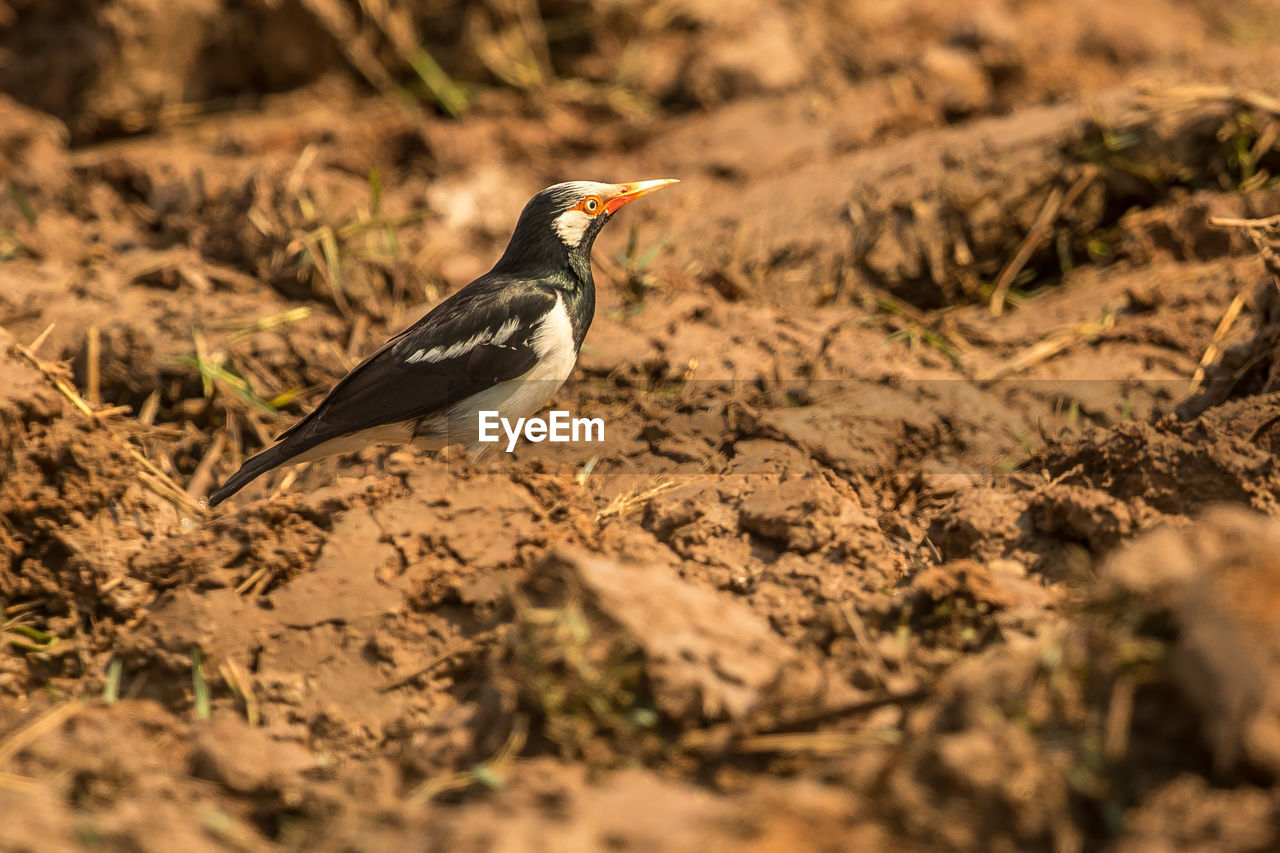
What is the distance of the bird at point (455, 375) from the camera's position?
4750mm

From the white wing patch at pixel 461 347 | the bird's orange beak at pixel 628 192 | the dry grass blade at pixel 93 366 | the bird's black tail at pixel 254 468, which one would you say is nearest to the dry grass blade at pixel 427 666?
the bird's black tail at pixel 254 468

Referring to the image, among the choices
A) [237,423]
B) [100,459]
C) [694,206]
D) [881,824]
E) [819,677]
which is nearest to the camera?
[881,824]

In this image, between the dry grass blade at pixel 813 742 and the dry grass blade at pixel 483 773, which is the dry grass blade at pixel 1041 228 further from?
the dry grass blade at pixel 483 773

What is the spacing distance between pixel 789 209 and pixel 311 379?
2.66 meters

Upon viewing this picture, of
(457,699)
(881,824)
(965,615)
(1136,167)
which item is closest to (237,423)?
(457,699)

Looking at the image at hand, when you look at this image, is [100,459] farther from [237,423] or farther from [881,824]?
[881,824]

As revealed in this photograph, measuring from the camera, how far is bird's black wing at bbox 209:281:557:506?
4781 mm

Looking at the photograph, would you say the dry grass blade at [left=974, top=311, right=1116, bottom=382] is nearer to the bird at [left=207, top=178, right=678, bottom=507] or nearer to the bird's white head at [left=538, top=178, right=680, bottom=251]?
the bird's white head at [left=538, top=178, right=680, bottom=251]

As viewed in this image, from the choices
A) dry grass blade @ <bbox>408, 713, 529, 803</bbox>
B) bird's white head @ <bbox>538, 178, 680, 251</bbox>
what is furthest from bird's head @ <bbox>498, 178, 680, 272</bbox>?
dry grass blade @ <bbox>408, 713, 529, 803</bbox>

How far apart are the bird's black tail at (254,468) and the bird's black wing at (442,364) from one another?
0.25ft

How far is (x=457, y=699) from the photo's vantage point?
3.32m

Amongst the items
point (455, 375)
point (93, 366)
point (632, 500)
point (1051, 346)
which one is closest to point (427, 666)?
point (632, 500)

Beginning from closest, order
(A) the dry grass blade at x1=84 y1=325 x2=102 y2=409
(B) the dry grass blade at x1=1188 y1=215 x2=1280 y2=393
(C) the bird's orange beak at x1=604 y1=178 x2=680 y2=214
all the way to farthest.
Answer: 1. (B) the dry grass blade at x1=1188 y1=215 x2=1280 y2=393
2. (C) the bird's orange beak at x1=604 y1=178 x2=680 y2=214
3. (A) the dry grass blade at x1=84 y1=325 x2=102 y2=409

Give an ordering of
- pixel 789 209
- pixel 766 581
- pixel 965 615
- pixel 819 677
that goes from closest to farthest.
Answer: pixel 819 677, pixel 965 615, pixel 766 581, pixel 789 209
